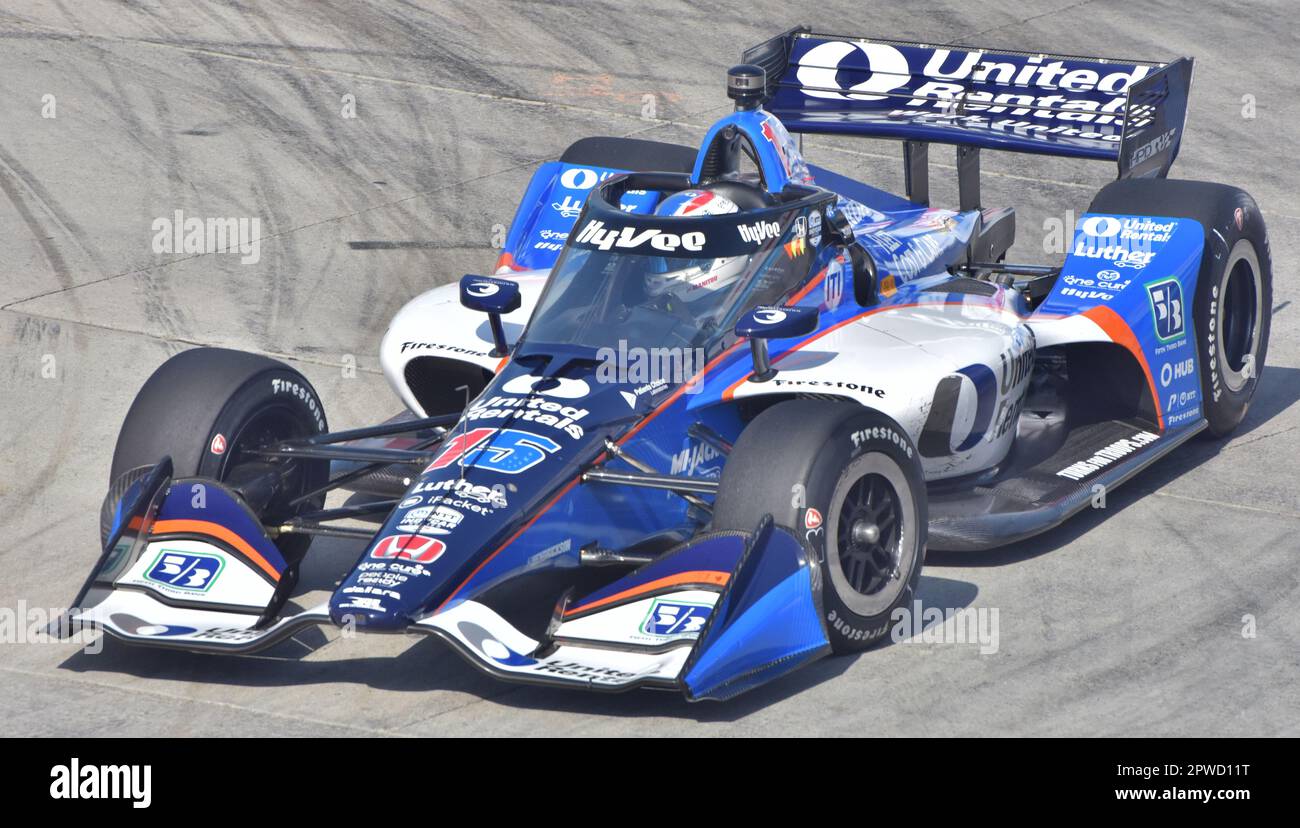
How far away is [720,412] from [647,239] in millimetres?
831

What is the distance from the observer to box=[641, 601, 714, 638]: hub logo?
675cm

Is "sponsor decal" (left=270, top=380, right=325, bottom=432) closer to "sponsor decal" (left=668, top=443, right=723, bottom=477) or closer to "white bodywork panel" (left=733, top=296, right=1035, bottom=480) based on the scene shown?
"sponsor decal" (left=668, top=443, right=723, bottom=477)

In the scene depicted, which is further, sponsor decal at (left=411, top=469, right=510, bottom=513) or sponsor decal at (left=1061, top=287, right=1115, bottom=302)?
sponsor decal at (left=1061, top=287, right=1115, bottom=302)

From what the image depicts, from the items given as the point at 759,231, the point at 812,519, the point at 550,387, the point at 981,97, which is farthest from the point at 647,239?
the point at 981,97

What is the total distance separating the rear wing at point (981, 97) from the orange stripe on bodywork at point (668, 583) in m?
4.13

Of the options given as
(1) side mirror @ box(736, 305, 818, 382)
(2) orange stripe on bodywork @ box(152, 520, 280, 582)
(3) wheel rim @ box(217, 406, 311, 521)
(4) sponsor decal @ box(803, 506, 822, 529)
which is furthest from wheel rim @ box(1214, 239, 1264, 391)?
(2) orange stripe on bodywork @ box(152, 520, 280, 582)

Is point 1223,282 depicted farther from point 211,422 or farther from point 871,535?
point 211,422

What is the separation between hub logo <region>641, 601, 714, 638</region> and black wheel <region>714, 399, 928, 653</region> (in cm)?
36

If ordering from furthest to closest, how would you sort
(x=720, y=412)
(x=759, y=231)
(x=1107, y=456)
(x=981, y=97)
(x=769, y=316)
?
(x=981, y=97) → (x=1107, y=456) → (x=759, y=231) → (x=720, y=412) → (x=769, y=316)

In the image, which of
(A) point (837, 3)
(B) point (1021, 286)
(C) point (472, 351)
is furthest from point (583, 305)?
(A) point (837, 3)

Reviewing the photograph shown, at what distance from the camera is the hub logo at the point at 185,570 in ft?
24.0

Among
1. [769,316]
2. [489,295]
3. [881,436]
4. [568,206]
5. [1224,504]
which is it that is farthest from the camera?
[568,206]

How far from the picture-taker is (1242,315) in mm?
10242

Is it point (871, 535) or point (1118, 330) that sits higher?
point (1118, 330)
